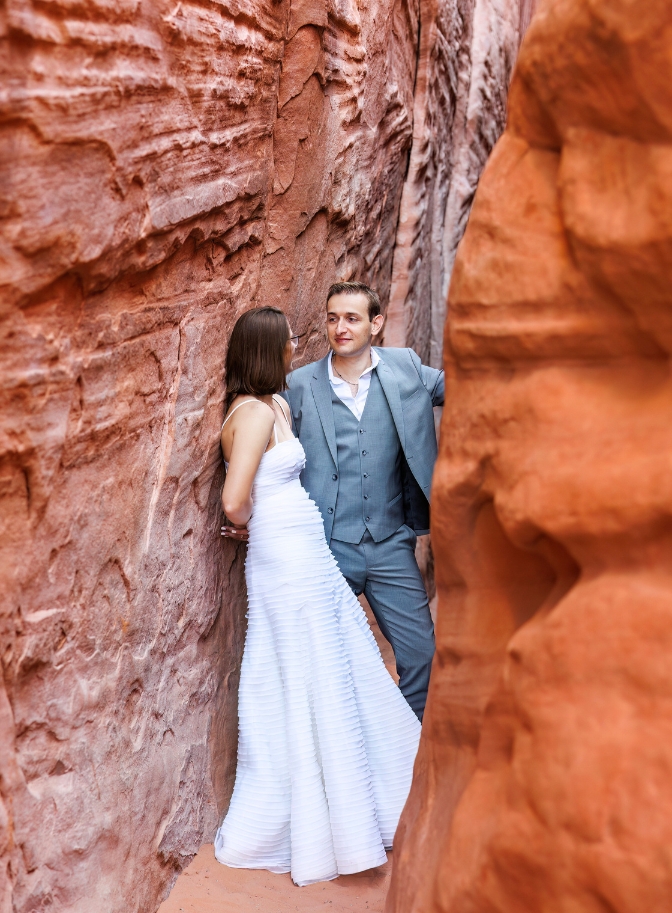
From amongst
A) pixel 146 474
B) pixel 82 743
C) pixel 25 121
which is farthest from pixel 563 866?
pixel 25 121

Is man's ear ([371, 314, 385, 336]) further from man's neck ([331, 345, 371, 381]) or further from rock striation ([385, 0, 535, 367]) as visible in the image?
rock striation ([385, 0, 535, 367])

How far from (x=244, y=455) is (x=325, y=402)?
0.61 m

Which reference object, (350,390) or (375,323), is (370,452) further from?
(375,323)

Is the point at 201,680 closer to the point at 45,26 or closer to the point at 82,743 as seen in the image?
the point at 82,743

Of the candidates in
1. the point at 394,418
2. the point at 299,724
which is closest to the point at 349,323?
the point at 394,418

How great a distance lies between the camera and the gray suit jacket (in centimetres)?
357

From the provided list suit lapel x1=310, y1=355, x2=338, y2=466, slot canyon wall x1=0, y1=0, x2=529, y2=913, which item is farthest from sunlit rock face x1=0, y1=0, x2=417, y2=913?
suit lapel x1=310, y1=355, x2=338, y2=466

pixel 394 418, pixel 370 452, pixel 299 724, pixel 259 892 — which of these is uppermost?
pixel 394 418

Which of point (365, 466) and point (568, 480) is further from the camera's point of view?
point (365, 466)

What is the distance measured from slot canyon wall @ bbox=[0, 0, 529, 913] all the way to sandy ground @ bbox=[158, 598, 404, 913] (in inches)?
3.2

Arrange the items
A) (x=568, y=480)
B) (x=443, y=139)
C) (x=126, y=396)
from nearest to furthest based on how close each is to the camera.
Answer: (x=568, y=480) → (x=126, y=396) → (x=443, y=139)

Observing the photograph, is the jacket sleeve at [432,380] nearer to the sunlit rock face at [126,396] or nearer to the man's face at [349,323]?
the man's face at [349,323]

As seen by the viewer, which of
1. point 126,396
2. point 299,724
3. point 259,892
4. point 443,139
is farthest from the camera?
point 443,139

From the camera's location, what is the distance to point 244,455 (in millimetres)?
3109
